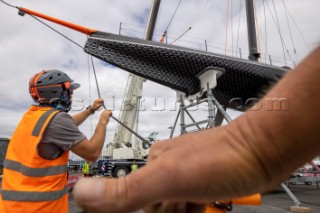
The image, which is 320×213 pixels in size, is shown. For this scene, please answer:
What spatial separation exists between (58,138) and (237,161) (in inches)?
60.2

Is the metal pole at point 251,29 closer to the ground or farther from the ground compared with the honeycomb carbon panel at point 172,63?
farther from the ground

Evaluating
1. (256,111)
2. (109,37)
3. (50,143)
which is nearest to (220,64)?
(109,37)

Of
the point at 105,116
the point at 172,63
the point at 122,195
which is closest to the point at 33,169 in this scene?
the point at 105,116

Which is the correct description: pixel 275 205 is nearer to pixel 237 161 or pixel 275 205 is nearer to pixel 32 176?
pixel 32 176

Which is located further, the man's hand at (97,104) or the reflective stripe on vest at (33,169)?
the man's hand at (97,104)

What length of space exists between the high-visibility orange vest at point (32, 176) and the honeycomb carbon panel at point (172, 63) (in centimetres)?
189

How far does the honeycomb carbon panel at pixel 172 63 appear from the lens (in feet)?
11.3

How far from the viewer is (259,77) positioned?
3.72 metres

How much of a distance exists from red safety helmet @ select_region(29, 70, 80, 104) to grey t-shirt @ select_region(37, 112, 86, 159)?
24 cm

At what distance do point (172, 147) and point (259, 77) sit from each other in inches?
143

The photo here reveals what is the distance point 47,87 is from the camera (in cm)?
189

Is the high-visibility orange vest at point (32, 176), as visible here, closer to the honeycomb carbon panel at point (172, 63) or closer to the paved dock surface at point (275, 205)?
the paved dock surface at point (275, 205)

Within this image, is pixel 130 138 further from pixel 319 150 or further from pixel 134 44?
pixel 319 150

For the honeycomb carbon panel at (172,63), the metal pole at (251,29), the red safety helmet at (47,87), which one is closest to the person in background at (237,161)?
the red safety helmet at (47,87)
